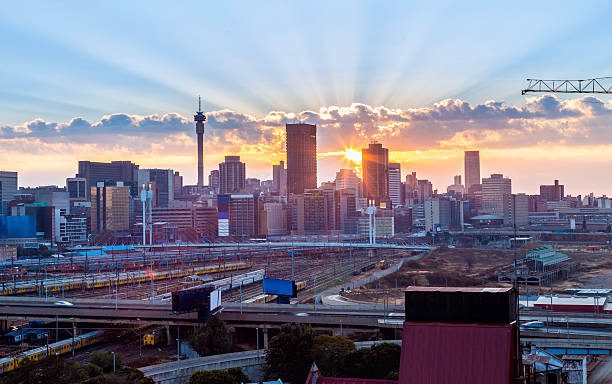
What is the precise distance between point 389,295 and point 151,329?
137ft

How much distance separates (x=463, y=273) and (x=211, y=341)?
87334 mm

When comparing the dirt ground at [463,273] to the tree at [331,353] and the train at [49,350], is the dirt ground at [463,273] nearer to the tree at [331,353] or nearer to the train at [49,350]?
the train at [49,350]

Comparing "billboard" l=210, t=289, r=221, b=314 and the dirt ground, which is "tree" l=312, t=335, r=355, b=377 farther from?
the dirt ground

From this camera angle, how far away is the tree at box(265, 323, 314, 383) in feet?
153

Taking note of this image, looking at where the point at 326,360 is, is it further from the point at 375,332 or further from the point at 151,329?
the point at 151,329

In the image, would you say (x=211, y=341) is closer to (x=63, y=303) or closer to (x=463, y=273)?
(x=63, y=303)

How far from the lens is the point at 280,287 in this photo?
77.2m

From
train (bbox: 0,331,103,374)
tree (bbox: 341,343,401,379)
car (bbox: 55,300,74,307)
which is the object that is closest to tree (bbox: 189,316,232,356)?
train (bbox: 0,331,103,374)

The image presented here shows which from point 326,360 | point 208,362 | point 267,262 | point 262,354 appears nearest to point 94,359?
point 208,362

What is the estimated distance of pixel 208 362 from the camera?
49875mm

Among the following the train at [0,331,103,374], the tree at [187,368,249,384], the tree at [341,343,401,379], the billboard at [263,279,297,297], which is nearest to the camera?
the tree at [187,368,249,384]

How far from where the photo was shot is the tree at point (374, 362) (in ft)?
140

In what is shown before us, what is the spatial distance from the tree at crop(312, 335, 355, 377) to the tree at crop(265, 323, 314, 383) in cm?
66

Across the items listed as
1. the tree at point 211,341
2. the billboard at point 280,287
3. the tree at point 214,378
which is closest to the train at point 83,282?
the billboard at point 280,287
